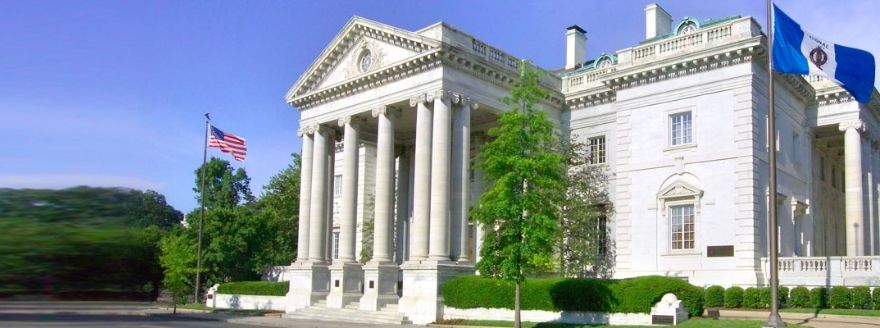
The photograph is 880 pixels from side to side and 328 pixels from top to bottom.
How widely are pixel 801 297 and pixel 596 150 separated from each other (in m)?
14.3

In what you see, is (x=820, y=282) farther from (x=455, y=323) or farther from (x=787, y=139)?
(x=455, y=323)

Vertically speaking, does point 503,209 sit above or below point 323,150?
below

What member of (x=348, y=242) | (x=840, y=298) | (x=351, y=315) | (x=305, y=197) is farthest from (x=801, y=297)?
(x=305, y=197)

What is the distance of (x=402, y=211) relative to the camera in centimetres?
4919

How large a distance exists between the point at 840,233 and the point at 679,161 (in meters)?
18.4

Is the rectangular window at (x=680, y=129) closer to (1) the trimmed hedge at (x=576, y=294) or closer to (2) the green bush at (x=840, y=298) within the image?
(2) the green bush at (x=840, y=298)

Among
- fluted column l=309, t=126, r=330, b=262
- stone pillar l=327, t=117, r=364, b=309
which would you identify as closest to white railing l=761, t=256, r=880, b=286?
stone pillar l=327, t=117, r=364, b=309

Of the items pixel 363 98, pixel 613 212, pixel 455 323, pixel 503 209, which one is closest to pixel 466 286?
pixel 455 323

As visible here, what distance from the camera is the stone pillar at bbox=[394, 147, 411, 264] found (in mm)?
49125

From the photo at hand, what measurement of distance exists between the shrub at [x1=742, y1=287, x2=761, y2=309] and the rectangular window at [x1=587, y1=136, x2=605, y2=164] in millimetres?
12284

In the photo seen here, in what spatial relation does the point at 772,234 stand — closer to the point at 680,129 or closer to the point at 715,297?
the point at 715,297

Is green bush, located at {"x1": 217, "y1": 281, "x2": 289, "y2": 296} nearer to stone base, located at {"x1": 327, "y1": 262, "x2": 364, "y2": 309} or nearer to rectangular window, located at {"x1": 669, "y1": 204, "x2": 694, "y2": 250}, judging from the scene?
stone base, located at {"x1": 327, "y1": 262, "x2": 364, "y2": 309}

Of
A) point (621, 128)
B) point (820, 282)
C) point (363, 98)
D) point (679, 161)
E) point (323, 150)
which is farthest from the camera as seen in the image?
point (323, 150)

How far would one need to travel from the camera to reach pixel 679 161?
36406mm
